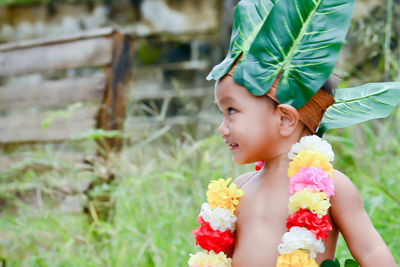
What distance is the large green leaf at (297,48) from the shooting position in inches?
52.6

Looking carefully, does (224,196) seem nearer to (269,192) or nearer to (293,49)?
(269,192)

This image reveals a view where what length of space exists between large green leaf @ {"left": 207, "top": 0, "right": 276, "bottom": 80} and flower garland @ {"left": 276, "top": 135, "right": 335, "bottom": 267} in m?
0.35

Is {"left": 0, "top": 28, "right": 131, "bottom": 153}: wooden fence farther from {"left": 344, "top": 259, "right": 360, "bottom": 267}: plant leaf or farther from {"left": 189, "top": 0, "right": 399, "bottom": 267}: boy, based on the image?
{"left": 344, "top": 259, "right": 360, "bottom": 267}: plant leaf

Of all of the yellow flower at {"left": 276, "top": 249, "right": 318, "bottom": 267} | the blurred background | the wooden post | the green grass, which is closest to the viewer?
the yellow flower at {"left": 276, "top": 249, "right": 318, "bottom": 267}

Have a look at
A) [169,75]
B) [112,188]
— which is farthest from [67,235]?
[169,75]

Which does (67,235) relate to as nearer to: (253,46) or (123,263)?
Result: (123,263)

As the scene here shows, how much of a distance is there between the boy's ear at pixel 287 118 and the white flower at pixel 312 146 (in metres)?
0.04

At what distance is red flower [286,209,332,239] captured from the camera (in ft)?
4.21

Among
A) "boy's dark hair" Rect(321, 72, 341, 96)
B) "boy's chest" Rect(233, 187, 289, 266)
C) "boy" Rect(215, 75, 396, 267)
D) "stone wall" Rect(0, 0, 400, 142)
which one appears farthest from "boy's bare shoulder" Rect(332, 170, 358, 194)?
"stone wall" Rect(0, 0, 400, 142)

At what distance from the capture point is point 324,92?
4.62ft

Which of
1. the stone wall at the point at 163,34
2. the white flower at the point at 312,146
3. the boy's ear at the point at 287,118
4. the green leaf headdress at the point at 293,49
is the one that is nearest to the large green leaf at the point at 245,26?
the green leaf headdress at the point at 293,49

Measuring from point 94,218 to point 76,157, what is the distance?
1.72ft

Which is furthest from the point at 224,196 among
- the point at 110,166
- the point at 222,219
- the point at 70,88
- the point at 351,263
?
the point at 70,88

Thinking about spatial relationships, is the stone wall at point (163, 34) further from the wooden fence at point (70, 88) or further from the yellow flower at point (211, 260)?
the yellow flower at point (211, 260)
